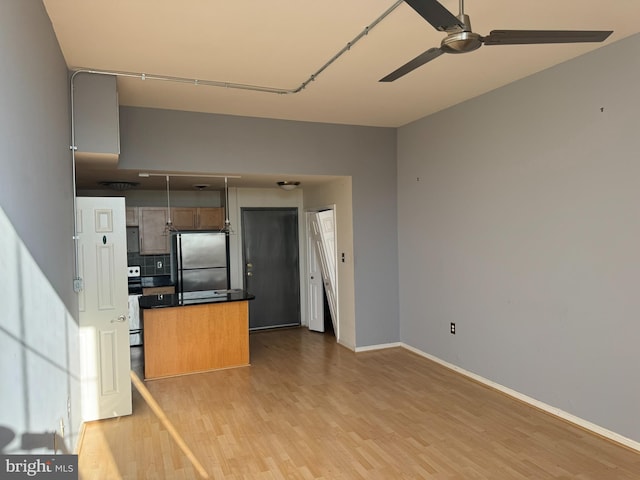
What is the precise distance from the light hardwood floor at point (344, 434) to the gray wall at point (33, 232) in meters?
0.67

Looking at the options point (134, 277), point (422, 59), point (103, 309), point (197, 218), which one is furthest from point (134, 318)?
point (422, 59)

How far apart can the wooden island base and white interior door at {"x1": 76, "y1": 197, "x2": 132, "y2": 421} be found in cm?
99

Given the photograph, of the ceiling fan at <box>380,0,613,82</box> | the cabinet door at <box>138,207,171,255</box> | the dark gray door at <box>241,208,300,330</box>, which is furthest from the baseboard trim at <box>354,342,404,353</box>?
the ceiling fan at <box>380,0,613,82</box>

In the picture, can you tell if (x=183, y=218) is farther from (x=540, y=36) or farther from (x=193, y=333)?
(x=540, y=36)

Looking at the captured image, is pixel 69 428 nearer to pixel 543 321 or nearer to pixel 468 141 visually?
pixel 543 321

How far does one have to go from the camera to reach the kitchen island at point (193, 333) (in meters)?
4.84

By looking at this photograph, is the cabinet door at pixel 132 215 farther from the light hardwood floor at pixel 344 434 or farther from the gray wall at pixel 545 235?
the gray wall at pixel 545 235

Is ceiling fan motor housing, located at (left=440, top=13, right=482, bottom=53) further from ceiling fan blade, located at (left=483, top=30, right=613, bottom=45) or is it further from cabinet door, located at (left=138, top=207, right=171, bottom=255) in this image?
cabinet door, located at (left=138, top=207, right=171, bottom=255)

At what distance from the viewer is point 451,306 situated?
496cm

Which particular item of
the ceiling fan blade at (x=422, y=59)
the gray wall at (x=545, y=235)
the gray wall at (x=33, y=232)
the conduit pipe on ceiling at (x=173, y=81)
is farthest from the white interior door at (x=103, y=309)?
the gray wall at (x=545, y=235)

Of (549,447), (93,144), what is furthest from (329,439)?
(93,144)

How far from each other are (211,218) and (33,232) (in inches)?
190

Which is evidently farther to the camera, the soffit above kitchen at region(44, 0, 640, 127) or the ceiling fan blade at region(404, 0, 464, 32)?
the soffit above kitchen at region(44, 0, 640, 127)

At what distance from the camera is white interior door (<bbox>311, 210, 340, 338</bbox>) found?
6301 millimetres
